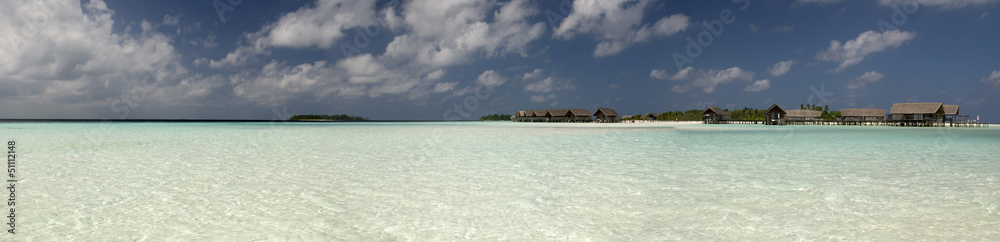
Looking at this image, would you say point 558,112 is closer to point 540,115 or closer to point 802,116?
point 540,115

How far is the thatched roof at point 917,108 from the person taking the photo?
142 feet

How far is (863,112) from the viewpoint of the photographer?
53188mm

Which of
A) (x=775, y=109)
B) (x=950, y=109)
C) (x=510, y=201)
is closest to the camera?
(x=510, y=201)

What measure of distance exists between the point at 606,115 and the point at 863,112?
3037 centimetres

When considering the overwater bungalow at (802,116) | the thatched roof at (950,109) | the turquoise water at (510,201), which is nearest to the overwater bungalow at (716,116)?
the overwater bungalow at (802,116)

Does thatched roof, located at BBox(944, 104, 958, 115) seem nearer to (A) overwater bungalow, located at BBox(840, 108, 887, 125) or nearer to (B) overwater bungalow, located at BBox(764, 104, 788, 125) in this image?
(A) overwater bungalow, located at BBox(840, 108, 887, 125)

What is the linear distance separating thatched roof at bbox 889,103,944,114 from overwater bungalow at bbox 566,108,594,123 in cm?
3634

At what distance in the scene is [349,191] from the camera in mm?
5984

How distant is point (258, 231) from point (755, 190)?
19.1 ft

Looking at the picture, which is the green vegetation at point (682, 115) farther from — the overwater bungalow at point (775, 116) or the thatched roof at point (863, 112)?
the overwater bungalow at point (775, 116)

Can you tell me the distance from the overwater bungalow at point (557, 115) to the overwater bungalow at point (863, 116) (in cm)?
3620

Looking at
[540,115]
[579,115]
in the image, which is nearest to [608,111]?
[579,115]

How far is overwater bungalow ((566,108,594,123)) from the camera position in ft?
233

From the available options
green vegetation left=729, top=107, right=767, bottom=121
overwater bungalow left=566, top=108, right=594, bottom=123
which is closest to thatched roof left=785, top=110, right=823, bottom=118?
green vegetation left=729, top=107, right=767, bottom=121
